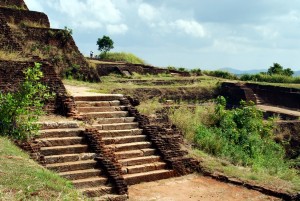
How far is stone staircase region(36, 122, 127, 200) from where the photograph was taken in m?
6.31

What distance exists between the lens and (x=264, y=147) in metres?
10.3

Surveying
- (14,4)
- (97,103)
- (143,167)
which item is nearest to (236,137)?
(143,167)

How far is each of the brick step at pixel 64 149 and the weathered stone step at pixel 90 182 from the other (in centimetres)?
Answer: 67

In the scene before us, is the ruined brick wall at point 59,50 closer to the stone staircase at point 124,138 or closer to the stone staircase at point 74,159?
the stone staircase at point 124,138

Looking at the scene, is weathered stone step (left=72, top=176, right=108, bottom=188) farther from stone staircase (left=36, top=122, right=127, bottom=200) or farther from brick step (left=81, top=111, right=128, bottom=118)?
brick step (left=81, top=111, right=128, bottom=118)

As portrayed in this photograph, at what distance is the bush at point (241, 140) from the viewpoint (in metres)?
8.85

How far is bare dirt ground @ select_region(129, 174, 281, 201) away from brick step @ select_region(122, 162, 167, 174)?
0.31 m

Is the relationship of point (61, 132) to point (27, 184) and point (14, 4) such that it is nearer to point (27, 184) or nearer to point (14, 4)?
point (27, 184)

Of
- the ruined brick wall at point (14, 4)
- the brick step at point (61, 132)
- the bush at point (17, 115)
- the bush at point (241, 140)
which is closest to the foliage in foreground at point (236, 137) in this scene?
the bush at point (241, 140)

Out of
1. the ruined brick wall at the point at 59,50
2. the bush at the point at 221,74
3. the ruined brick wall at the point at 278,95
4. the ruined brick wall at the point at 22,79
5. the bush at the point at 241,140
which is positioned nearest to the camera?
the ruined brick wall at the point at 22,79

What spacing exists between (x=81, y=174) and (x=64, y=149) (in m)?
0.61

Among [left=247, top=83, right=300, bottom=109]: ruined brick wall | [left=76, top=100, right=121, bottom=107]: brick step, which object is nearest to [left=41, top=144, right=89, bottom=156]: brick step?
[left=76, top=100, right=121, bottom=107]: brick step

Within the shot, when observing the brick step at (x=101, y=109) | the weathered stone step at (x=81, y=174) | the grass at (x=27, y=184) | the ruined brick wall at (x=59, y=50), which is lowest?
the weathered stone step at (x=81, y=174)

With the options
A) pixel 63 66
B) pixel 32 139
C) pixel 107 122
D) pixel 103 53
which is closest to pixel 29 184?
pixel 32 139
